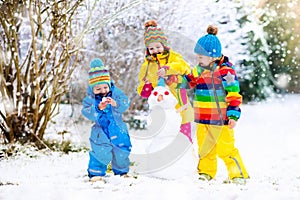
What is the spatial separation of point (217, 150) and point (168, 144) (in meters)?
0.46

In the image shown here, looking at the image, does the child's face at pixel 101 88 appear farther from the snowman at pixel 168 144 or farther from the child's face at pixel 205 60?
the child's face at pixel 205 60

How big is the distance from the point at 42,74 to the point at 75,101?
6.69 ft

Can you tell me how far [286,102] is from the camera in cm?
1248

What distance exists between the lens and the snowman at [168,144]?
13.7ft

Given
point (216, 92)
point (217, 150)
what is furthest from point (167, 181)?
point (216, 92)

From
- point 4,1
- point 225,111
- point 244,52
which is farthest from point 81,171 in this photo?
point 244,52

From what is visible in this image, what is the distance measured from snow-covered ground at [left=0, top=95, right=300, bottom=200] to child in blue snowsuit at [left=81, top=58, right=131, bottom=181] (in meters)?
0.20

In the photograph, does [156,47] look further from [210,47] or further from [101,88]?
[101,88]

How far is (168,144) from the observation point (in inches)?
165

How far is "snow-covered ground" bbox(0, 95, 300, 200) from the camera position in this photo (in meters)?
3.43

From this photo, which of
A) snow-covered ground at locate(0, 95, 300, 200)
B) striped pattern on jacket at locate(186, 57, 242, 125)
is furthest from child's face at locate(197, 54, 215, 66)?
snow-covered ground at locate(0, 95, 300, 200)

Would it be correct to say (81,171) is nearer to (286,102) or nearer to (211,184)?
(211,184)

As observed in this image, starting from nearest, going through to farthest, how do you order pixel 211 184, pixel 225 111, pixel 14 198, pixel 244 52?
pixel 14 198 < pixel 211 184 < pixel 225 111 < pixel 244 52

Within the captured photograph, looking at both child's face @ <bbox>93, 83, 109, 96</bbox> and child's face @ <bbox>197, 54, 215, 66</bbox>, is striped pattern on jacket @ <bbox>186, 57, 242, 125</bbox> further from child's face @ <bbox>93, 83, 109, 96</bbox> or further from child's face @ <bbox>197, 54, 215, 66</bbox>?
child's face @ <bbox>93, 83, 109, 96</bbox>
